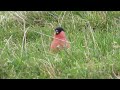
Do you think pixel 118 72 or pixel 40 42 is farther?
pixel 40 42

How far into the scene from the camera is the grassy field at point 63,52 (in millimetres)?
4215

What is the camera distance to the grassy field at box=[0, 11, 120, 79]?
4215 millimetres

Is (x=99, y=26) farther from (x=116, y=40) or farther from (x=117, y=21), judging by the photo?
(x=116, y=40)

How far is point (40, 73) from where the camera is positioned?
4.27 meters

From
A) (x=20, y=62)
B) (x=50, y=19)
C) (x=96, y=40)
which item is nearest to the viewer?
(x=20, y=62)

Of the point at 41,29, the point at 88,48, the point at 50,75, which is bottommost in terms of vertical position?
the point at 50,75

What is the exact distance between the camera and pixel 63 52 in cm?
464
